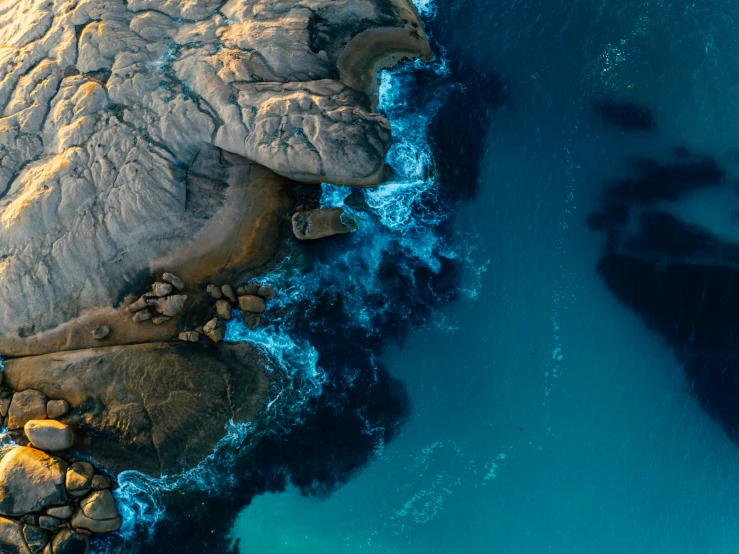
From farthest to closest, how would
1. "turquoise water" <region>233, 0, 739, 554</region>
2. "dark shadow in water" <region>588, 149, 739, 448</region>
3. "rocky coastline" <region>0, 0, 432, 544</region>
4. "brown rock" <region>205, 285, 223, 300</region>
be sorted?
"dark shadow in water" <region>588, 149, 739, 448</region> < "brown rock" <region>205, 285, 223, 300</region> < "rocky coastline" <region>0, 0, 432, 544</region> < "turquoise water" <region>233, 0, 739, 554</region>

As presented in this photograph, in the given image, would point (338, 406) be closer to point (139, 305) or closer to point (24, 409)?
point (139, 305)

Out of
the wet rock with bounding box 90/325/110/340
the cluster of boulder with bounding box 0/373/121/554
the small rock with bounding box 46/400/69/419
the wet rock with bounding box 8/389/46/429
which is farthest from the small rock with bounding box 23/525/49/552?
the wet rock with bounding box 90/325/110/340

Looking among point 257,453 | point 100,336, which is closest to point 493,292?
point 257,453

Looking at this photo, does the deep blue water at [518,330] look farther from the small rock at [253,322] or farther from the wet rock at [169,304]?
the wet rock at [169,304]

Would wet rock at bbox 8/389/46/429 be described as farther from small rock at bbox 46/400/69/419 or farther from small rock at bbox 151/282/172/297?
small rock at bbox 151/282/172/297

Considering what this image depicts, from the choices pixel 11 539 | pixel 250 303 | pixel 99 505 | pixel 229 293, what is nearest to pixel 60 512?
pixel 99 505

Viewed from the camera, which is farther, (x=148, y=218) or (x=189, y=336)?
(x=148, y=218)

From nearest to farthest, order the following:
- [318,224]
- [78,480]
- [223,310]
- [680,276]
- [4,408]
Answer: [78,480], [4,408], [223,310], [318,224], [680,276]
